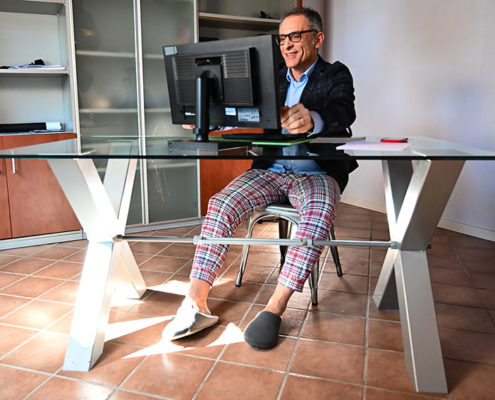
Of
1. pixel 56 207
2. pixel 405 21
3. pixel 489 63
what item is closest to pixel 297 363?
pixel 56 207

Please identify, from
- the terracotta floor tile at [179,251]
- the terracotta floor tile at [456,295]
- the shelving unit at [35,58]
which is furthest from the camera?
the shelving unit at [35,58]

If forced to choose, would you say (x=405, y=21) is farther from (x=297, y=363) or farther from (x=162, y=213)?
(x=297, y=363)

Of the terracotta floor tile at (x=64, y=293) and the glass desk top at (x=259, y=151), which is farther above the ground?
the glass desk top at (x=259, y=151)

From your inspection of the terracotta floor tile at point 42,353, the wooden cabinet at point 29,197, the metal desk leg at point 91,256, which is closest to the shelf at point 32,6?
the wooden cabinet at point 29,197

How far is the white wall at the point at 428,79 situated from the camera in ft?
10.2

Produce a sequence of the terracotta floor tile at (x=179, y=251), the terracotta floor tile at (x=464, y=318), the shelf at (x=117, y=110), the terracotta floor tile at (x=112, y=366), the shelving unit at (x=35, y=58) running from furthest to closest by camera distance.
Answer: the shelf at (x=117, y=110) < the shelving unit at (x=35, y=58) < the terracotta floor tile at (x=179, y=251) < the terracotta floor tile at (x=464, y=318) < the terracotta floor tile at (x=112, y=366)

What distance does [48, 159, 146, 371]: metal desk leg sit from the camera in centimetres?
162

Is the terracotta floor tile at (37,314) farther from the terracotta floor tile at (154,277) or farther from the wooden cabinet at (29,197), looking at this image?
the wooden cabinet at (29,197)

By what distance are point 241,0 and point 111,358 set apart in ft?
9.75

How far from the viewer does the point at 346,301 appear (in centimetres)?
222

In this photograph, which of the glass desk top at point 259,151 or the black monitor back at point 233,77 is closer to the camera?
the glass desk top at point 259,151

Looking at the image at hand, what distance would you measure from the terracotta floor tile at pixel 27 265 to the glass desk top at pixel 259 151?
3.87 ft

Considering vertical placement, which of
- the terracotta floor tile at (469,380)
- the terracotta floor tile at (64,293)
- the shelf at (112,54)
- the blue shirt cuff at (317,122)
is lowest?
the terracotta floor tile at (469,380)

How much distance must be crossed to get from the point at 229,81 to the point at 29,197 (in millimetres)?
1901
